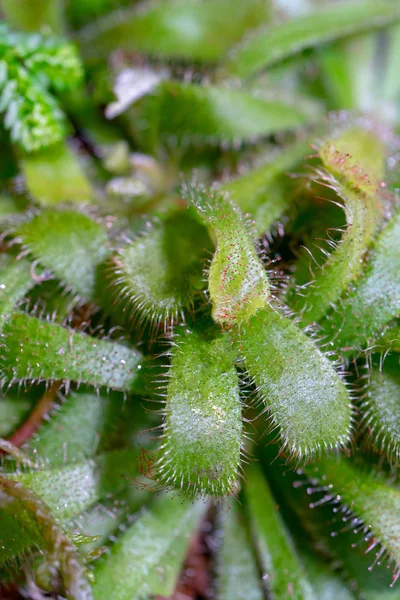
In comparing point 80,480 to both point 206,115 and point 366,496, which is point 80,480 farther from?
point 206,115

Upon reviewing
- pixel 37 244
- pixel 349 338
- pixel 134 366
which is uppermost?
pixel 349 338

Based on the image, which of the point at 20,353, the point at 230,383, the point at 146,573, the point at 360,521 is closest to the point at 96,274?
the point at 20,353

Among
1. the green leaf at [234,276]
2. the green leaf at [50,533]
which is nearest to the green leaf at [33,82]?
the green leaf at [234,276]

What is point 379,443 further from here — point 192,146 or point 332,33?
point 332,33

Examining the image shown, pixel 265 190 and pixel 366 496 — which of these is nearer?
pixel 366 496

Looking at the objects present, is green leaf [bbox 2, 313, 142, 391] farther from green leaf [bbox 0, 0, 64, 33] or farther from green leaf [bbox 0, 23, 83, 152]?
green leaf [bbox 0, 0, 64, 33]

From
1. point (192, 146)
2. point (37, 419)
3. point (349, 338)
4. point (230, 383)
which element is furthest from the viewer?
point (192, 146)

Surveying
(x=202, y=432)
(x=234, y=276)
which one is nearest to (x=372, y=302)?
(x=234, y=276)

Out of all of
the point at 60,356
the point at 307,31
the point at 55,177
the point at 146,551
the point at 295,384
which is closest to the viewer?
the point at 295,384
